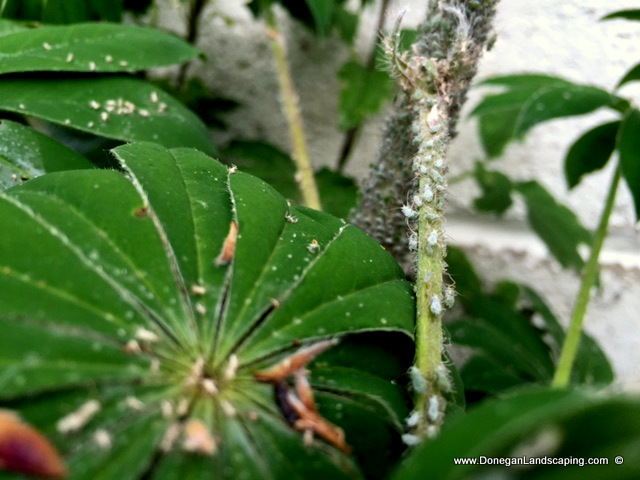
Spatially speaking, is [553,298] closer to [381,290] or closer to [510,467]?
[381,290]

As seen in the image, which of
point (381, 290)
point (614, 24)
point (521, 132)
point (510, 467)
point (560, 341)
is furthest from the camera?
point (614, 24)

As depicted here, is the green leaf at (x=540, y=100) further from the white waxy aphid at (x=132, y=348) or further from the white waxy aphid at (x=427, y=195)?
the white waxy aphid at (x=132, y=348)

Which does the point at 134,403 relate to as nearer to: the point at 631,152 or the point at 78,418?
the point at 78,418

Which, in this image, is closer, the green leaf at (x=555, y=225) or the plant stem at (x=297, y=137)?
the plant stem at (x=297, y=137)

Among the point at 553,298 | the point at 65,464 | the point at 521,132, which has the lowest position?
the point at 553,298

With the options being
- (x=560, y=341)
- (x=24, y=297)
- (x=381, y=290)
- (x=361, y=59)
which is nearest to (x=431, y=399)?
(x=381, y=290)

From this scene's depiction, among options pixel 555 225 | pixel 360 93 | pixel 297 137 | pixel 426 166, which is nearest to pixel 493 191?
pixel 555 225

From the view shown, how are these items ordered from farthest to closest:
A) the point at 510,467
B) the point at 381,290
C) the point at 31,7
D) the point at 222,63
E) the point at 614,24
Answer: the point at 222,63 → the point at 614,24 → the point at 31,7 → the point at 381,290 → the point at 510,467

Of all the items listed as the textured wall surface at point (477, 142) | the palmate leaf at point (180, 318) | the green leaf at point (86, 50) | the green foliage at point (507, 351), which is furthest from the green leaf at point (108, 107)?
the textured wall surface at point (477, 142)
